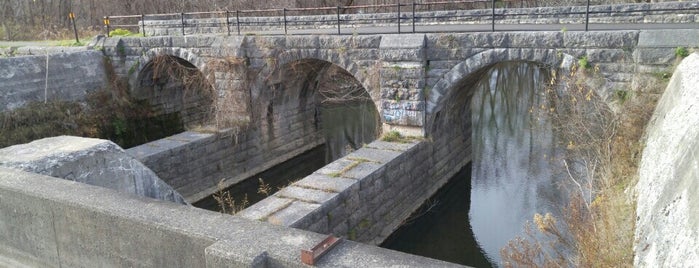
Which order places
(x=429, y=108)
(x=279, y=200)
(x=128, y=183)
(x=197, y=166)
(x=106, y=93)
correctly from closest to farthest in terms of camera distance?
(x=128, y=183) < (x=279, y=200) < (x=429, y=108) < (x=197, y=166) < (x=106, y=93)

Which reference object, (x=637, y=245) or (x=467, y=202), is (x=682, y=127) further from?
(x=467, y=202)

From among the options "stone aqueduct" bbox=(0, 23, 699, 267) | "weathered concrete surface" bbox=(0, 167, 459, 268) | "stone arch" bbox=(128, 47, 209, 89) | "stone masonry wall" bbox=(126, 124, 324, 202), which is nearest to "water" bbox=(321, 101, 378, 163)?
"stone aqueduct" bbox=(0, 23, 699, 267)

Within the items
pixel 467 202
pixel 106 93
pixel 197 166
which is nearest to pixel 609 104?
Result: pixel 467 202

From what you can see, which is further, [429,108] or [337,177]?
[429,108]

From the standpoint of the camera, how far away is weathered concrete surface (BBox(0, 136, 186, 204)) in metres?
5.75

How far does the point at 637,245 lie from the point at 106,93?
610 inches

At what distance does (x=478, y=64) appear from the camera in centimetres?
1092

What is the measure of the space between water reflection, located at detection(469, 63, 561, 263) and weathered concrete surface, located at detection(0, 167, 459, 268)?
7.78 m

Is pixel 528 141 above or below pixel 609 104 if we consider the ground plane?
below

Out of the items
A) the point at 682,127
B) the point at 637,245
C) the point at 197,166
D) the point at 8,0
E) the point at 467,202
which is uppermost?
the point at 8,0

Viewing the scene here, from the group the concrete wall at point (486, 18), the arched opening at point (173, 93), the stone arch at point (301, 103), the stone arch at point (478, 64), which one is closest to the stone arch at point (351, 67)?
the stone arch at point (301, 103)

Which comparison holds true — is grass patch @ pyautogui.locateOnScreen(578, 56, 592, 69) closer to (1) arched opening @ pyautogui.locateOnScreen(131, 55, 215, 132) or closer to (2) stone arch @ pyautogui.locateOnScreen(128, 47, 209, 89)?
(2) stone arch @ pyautogui.locateOnScreen(128, 47, 209, 89)

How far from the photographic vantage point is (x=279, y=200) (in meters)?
8.59

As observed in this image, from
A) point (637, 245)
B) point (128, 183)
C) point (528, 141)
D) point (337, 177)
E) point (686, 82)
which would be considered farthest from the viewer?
point (528, 141)
